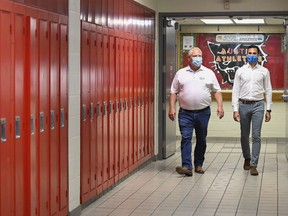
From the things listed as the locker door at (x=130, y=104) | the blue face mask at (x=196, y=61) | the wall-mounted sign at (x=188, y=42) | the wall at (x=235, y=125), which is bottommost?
the wall at (x=235, y=125)

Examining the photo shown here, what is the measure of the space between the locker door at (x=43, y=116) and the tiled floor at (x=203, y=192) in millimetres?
1191

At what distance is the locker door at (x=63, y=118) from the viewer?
5.91 metres

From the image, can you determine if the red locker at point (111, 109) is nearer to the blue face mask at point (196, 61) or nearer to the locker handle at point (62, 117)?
the blue face mask at point (196, 61)

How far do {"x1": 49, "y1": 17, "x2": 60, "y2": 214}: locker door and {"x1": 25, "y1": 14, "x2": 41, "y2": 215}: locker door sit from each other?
380mm

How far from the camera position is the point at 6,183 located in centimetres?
468

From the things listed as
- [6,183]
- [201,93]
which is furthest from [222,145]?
[6,183]

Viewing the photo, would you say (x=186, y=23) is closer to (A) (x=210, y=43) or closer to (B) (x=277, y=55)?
(A) (x=210, y=43)

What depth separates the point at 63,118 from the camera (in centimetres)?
600

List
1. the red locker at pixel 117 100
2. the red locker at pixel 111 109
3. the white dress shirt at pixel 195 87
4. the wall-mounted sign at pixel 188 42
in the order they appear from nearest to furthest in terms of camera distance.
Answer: the red locker at pixel 111 109 < the red locker at pixel 117 100 < the white dress shirt at pixel 195 87 < the wall-mounted sign at pixel 188 42

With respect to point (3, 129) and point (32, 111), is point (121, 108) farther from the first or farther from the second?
point (3, 129)

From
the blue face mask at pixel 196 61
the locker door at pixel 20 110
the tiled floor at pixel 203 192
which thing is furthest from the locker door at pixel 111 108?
the locker door at pixel 20 110

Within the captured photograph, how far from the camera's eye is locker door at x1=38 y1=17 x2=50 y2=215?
5.33 meters

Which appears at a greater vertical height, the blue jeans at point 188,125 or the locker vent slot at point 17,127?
the locker vent slot at point 17,127

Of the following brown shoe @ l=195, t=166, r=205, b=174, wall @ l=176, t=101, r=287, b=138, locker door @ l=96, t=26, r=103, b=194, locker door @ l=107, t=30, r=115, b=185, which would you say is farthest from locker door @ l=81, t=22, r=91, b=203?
wall @ l=176, t=101, r=287, b=138
